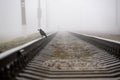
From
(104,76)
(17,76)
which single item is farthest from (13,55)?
(104,76)

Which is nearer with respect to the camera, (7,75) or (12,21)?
→ (7,75)

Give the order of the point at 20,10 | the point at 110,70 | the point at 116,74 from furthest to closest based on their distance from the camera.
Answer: the point at 20,10
the point at 110,70
the point at 116,74

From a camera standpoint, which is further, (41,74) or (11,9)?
(11,9)

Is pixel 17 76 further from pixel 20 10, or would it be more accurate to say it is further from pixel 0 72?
pixel 20 10

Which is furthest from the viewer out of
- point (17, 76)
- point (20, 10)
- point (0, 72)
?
point (20, 10)

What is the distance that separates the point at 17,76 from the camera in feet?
16.6

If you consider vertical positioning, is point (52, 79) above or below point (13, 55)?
below

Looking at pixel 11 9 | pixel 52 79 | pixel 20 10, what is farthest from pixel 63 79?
pixel 11 9

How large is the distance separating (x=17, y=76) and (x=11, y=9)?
1151 inches

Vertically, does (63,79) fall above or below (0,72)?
below

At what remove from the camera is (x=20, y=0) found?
30156 millimetres

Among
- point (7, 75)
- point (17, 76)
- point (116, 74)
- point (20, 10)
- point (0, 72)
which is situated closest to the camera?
point (0, 72)

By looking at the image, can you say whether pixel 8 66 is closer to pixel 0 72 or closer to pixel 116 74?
pixel 0 72

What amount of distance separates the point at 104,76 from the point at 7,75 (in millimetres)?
1926
